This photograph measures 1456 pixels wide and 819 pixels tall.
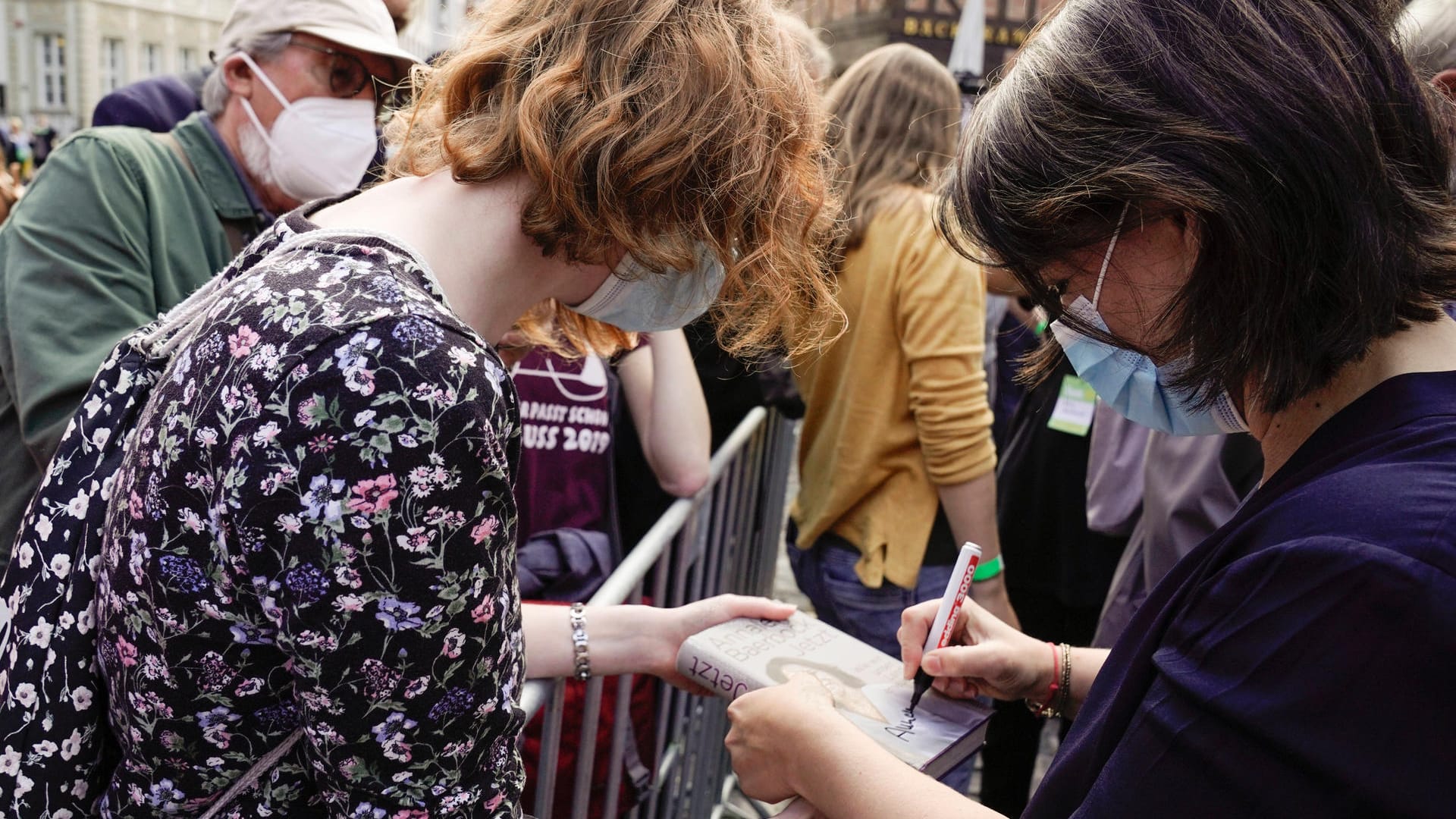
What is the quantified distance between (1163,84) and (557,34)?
2.31ft

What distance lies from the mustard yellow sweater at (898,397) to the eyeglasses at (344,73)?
1.24 metres

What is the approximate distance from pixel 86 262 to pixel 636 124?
1465 mm

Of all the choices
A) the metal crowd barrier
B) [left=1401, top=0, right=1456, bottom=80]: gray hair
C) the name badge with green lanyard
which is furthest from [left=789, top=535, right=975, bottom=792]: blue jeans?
[left=1401, top=0, right=1456, bottom=80]: gray hair

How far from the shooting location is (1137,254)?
3.73 feet

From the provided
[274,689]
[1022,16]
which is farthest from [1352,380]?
[1022,16]

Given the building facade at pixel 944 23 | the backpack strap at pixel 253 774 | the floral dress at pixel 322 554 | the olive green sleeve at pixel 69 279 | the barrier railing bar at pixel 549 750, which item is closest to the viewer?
the floral dress at pixel 322 554

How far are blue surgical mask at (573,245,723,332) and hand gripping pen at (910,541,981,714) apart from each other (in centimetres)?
51

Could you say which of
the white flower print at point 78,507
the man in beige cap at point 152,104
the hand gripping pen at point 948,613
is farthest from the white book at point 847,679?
the man in beige cap at point 152,104

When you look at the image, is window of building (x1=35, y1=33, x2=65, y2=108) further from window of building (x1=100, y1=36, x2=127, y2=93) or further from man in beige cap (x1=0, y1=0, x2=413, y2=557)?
man in beige cap (x1=0, y1=0, x2=413, y2=557)

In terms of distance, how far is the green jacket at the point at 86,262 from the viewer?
2031mm

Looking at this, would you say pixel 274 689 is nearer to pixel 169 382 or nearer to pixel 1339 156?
pixel 169 382

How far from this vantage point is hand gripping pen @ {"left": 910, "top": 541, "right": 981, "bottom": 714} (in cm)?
147

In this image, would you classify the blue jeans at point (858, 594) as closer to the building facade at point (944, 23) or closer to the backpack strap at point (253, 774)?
the backpack strap at point (253, 774)

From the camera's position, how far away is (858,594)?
9.78ft
